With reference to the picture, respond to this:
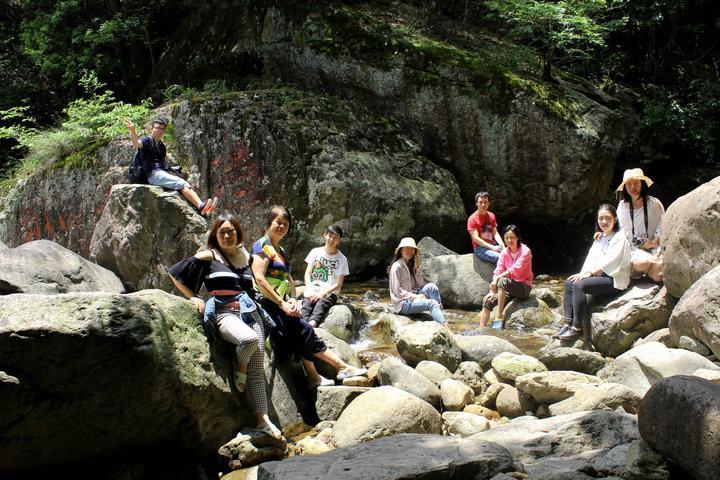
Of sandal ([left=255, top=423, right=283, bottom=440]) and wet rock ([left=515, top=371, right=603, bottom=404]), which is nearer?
sandal ([left=255, top=423, right=283, bottom=440])

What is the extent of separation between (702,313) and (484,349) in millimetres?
2268

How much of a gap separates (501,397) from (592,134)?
8.04 meters

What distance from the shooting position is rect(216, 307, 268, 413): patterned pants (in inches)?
196

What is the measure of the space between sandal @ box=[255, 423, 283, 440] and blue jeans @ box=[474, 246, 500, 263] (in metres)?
5.76

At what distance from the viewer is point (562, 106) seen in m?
12.6

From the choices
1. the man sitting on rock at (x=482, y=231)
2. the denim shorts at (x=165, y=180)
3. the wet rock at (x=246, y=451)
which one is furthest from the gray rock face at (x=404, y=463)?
the man sitting on rock at (x=482, y=231)

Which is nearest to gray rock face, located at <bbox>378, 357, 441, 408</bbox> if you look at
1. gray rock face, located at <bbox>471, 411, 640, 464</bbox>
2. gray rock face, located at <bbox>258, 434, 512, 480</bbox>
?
gray rock face, located at <bbox>471, 411, 640, 464</bbox>

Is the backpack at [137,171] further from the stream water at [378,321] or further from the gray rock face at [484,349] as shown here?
the gray rock face at [484,349]

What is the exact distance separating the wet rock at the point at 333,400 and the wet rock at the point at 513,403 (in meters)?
A: 1.35

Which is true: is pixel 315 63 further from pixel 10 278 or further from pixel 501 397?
pixel 501 397

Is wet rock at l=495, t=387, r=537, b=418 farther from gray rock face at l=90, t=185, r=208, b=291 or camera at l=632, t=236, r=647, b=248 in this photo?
gray rock face at l=90, t=185, r=208, b=291

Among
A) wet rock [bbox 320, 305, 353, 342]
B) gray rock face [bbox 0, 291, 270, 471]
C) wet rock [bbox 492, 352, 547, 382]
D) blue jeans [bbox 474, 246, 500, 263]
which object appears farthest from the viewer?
blue jeans [bbox 474, 246, 500, 263]

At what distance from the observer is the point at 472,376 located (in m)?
6.52

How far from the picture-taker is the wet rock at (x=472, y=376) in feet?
21.1
